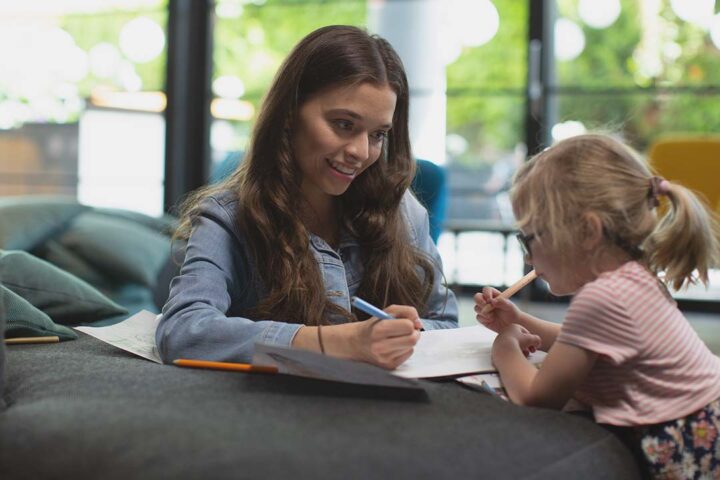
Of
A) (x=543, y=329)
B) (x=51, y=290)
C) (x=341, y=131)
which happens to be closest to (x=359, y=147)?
(x=341, y=131)

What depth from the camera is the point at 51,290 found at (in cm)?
215

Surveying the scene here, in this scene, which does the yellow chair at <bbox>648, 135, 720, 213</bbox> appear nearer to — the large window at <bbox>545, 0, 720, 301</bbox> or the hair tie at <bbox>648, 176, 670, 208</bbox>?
the large window at <bbox>545, 0, 720, 301</bbox>

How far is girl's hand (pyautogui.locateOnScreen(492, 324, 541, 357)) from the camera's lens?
1382 millimetres

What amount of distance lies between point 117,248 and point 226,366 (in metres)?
2.26

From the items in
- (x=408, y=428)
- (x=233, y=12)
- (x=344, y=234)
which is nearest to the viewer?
(x=408, y=428)

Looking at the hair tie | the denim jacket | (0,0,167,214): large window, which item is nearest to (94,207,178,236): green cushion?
(0,0,167,214): large window

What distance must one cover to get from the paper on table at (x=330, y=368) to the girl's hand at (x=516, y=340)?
0.19 m

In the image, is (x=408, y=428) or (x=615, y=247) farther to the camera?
(x=615, y=247)

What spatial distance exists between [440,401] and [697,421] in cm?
33

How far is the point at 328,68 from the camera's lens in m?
1.71

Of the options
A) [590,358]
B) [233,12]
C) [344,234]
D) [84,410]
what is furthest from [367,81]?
[233,12]

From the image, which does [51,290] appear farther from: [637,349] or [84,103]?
[84,103]

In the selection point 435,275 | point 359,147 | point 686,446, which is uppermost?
point 359,147

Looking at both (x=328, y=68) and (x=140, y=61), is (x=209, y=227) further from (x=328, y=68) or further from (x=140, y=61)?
(x=140, y=61)
